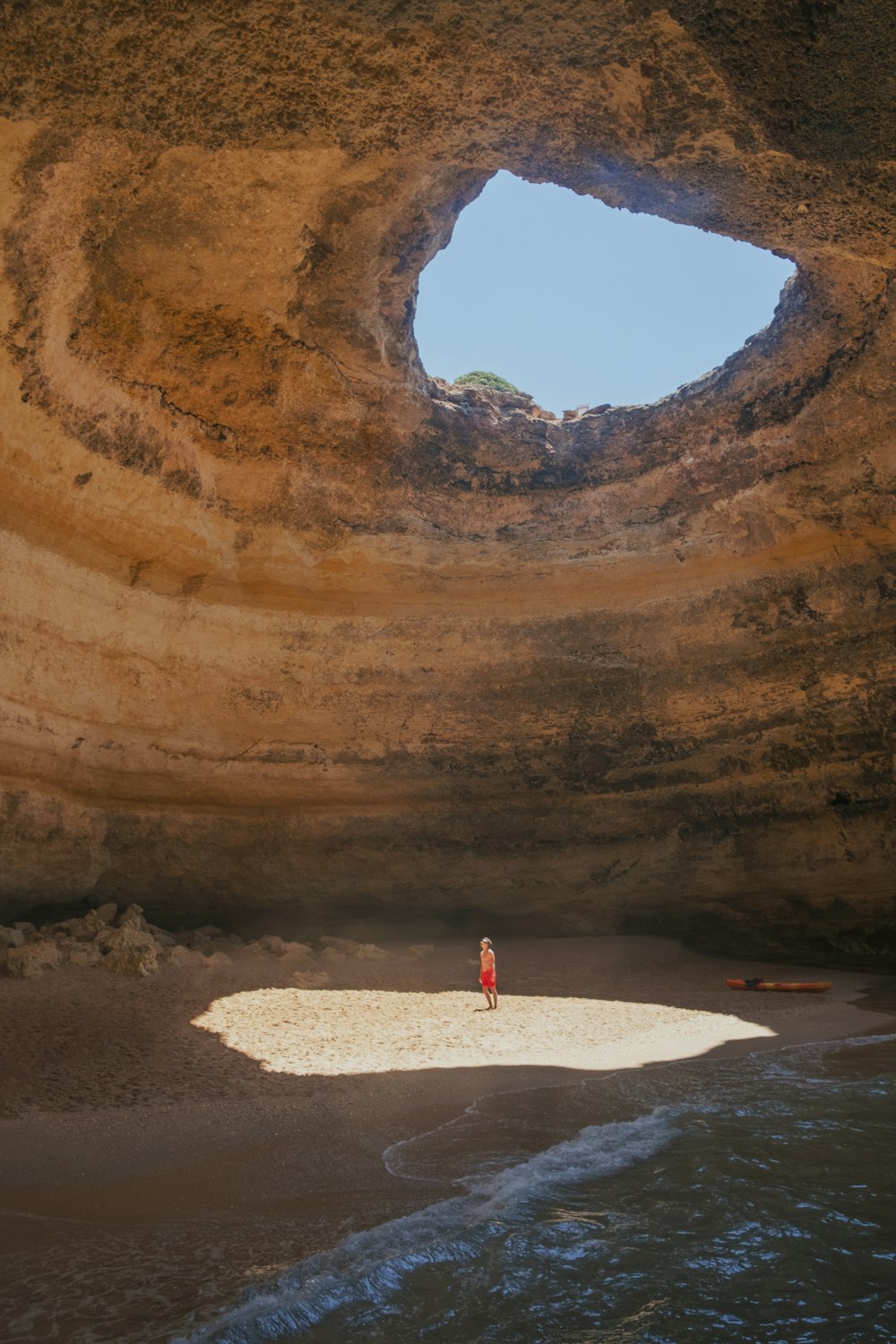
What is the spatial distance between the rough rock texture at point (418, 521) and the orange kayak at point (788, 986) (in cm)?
157

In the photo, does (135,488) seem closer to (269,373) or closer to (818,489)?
(269,373)

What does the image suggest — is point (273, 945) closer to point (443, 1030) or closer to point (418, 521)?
point (443, 1030)

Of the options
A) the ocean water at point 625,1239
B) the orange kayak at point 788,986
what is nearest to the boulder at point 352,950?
the orange kayak at point 788,986

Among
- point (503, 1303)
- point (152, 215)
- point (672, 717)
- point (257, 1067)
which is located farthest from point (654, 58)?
point (672, 717)

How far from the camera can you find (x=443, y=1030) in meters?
6.67

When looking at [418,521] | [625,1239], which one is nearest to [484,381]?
[418,521]

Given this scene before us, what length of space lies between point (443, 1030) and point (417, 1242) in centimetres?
357

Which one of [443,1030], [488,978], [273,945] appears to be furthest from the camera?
→ [273,945]

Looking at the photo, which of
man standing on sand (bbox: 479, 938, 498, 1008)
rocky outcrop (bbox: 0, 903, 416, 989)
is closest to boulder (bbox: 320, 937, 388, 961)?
rocky outcrop (bbox: 0, 903, 416, 989)

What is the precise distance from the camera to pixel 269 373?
746cm

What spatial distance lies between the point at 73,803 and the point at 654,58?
7.13 meters

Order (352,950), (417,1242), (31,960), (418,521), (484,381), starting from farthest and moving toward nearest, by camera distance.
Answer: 1. (484,381)
2. (418,521)
3. (352,950)
4. (31,960)
5. (417,1242)

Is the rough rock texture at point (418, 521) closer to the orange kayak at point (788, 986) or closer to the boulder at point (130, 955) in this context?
the boulder at point (130, 955)

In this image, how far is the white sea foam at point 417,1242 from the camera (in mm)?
2615
